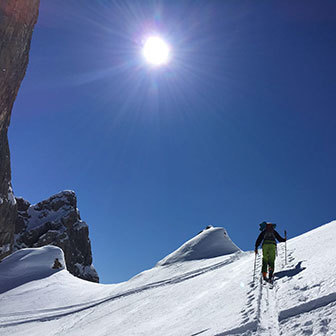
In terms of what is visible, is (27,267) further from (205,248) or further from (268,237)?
(268,237)

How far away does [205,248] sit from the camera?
23156 mm

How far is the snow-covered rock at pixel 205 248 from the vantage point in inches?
869

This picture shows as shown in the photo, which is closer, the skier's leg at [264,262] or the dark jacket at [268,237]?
the skier's leg at [264,262]

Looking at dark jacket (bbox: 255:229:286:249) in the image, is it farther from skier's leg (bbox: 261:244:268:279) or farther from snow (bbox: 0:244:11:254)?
snow (bbox: 0:244:11:254)

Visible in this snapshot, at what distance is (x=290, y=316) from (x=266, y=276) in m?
4.31

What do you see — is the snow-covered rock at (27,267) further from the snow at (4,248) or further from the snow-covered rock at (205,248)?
the snow at (4,248)

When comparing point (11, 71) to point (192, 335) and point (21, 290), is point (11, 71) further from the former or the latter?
point (192, 335)

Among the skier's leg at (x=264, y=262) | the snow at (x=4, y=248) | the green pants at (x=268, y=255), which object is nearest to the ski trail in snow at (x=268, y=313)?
the skier's leg at (x=264, y=262)

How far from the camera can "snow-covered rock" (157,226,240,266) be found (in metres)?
22.1

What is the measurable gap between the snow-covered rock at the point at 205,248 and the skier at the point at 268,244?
40.1ft

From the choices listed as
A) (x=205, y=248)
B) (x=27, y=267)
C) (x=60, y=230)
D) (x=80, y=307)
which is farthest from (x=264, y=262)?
(x=60, y=230)

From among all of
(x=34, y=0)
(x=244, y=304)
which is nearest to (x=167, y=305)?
(x=244, y=304)

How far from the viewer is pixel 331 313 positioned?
3.92 m

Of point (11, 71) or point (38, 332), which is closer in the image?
point (38, 332)
